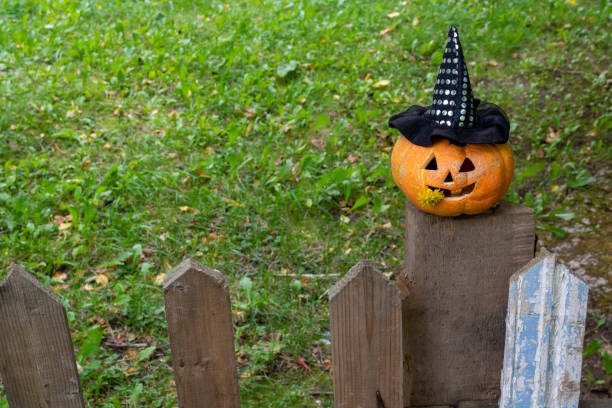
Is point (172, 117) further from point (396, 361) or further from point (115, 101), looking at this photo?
point (396, 361)

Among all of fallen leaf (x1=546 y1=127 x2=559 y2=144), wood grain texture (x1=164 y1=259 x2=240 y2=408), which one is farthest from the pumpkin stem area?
fallen leaf (x1=546 y1=127 x2=559 y2=144)

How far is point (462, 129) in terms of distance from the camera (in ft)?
6.06

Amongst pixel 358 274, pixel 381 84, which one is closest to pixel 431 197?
pixel 358 274

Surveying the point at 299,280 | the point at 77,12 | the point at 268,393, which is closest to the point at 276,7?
the point at 77,12

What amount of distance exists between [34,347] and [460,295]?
1.18m

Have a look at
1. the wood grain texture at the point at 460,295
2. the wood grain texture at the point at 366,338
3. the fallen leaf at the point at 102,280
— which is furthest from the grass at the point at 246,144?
the wood grain texture at the point at 366,338

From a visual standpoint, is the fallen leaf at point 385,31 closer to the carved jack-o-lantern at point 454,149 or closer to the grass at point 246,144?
the grass at point 246,144

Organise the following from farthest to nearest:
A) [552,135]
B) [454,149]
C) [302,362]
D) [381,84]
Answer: [381,84] < [552,135] < [302,362] < [454,149]

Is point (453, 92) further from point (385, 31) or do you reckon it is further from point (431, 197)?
point (385, 31)

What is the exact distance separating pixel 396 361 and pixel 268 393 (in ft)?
4.02

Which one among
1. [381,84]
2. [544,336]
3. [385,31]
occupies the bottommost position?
[544,336]

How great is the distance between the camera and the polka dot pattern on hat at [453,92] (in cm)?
178

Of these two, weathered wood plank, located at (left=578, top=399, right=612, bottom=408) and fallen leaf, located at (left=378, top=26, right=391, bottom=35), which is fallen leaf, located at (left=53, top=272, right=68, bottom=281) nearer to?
weathered wood plank, located at (left=578, top=399, right=612, bottom=408)

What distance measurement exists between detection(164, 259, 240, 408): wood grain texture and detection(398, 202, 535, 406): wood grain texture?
57 cm
